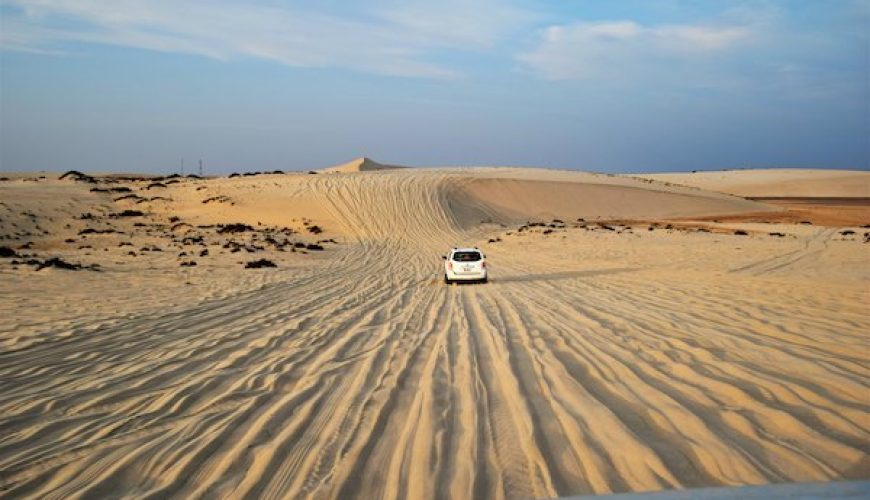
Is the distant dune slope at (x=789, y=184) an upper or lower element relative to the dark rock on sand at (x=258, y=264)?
upper

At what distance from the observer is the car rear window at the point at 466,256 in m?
18.1

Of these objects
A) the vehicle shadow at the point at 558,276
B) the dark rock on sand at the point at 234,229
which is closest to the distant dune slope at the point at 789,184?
the dark rock on sand at the point at 234,229

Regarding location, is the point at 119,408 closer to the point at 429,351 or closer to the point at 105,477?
the point at 105,477

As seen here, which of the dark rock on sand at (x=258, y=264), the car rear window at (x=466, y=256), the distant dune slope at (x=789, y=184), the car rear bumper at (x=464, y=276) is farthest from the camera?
the distant dune slope at (x=789, y=184)

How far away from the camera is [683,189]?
71.1 m

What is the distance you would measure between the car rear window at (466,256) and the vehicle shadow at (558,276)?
1136 mm

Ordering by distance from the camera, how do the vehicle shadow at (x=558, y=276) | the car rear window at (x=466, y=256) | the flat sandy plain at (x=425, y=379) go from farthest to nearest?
the vehicle shadow at (x=558, y=276)
the car rear window at (x=466, y=256)
the flat sandy plain at (x=425, y=379)

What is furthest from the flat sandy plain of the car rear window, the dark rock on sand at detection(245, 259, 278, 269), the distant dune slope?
the distant dune slope

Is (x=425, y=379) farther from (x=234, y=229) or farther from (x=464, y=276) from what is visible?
(x=234, y=229)

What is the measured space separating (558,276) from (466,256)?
10.7 ft

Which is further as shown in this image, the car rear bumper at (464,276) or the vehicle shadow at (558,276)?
the vehicle shadow at (558,276)

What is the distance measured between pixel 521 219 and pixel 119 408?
155ft

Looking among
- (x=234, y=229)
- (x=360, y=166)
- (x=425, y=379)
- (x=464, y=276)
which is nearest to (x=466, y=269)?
(x=464, y=276)

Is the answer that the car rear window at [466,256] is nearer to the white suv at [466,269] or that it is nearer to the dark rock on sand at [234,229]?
the white suv at [466,269]
